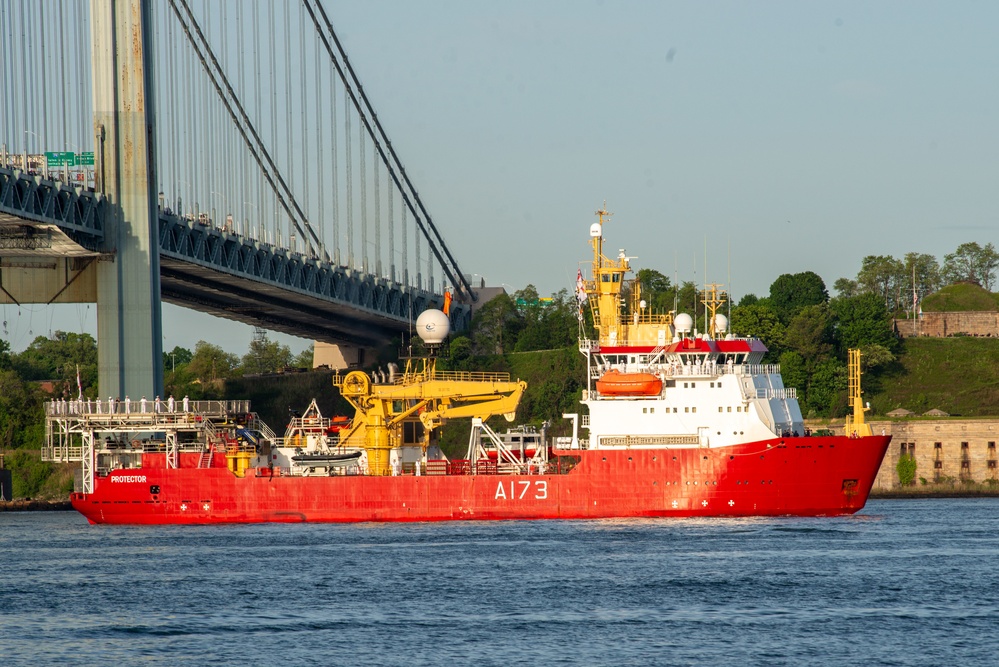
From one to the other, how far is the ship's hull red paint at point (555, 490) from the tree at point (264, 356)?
7053cm

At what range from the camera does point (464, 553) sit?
40.8 metres

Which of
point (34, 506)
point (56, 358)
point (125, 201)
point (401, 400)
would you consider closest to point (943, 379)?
point (401, 400)

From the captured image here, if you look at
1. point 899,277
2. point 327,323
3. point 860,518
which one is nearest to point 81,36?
point 327,323

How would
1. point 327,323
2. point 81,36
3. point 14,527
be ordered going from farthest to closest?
point 327,323, point 81,36, point 14,527

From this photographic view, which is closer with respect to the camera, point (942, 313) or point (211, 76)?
point (211, 76)

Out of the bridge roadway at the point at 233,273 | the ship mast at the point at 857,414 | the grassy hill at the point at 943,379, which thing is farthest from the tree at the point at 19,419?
the ship mast at the point at 857,414

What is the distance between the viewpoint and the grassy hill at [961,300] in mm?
104812

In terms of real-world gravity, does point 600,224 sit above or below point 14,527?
above

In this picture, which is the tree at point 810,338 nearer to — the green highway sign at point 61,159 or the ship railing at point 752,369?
the ship railing at point 752,369

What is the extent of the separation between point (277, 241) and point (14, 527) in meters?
20.9

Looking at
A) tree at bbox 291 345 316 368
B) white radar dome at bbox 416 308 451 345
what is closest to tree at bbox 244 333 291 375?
tree at bbox 291 345 316 368

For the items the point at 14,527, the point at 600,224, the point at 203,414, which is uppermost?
the point at 600,224

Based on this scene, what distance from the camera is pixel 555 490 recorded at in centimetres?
4956

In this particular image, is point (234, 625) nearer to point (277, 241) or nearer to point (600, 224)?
point (600, 224)
